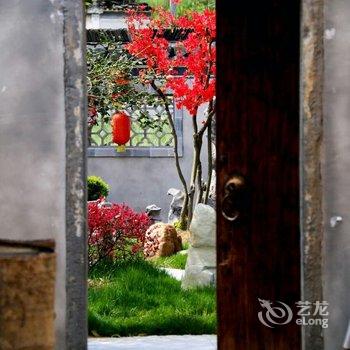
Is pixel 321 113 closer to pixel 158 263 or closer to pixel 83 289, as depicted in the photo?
pixel 83 289

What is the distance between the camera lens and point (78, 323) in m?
5.05

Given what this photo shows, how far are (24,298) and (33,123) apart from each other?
2719 millimetres

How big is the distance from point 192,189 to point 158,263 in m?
2.70

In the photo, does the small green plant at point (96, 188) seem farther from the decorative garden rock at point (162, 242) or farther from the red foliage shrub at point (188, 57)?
the decorative garden rock at point (162, 242)

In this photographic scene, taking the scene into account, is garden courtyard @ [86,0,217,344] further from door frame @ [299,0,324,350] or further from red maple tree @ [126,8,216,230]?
door frame @ [299,0,324,350]

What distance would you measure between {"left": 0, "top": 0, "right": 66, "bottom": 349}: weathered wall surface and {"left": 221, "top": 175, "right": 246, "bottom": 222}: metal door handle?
2.93 feet

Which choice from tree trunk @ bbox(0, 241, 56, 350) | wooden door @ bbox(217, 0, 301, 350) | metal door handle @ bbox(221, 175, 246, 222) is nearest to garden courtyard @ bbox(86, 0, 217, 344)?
wooden door @ bbox(217, 0, 301, 350)

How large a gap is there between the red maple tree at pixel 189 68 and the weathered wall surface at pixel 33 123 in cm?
803

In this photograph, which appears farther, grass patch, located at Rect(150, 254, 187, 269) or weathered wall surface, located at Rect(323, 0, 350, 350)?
grass patch, located at Rect(150, 254, 187, 269)

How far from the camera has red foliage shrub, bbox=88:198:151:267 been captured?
33.7 feet

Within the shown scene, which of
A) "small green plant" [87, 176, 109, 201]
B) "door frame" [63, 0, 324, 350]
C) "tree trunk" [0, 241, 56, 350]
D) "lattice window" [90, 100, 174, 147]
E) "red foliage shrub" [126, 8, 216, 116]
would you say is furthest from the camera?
"lattice window" [90, 100, 174, 147]

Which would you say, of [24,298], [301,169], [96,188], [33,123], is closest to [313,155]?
[301,169]

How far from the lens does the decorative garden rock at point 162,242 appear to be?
12078 mm

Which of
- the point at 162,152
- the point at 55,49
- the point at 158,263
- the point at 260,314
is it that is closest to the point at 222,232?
the point at 260,314
